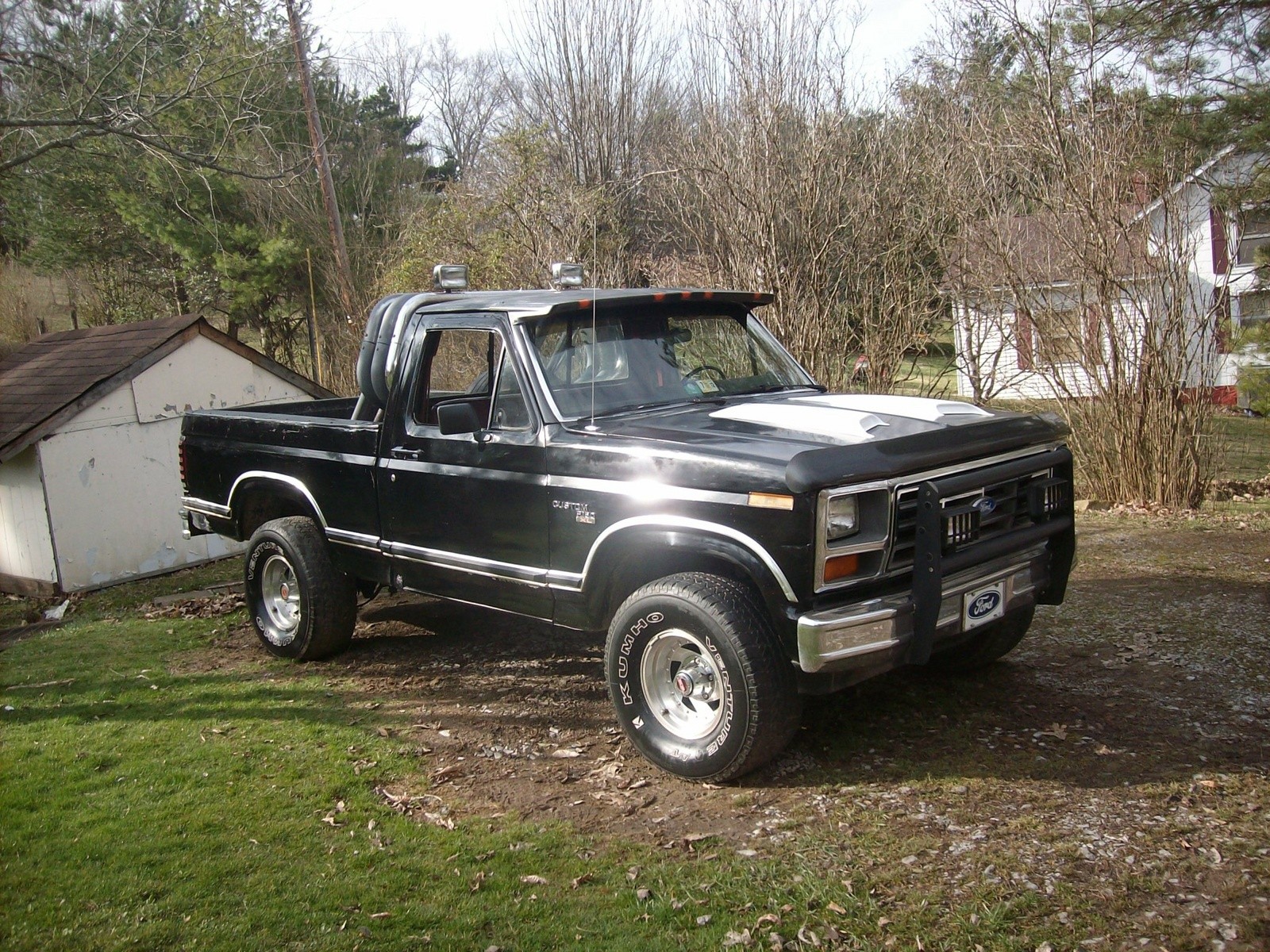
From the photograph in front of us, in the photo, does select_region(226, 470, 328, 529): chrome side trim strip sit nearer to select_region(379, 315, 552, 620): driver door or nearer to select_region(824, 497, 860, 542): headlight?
select_region(379, 315, 552, 620): driver door

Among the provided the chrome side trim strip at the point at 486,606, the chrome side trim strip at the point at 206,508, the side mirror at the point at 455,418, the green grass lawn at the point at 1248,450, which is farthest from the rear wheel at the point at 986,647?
the green grass lawn at the point at 1248,450

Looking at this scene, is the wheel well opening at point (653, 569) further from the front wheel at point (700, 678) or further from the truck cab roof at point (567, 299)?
the truck cab roof at point (567, 299)

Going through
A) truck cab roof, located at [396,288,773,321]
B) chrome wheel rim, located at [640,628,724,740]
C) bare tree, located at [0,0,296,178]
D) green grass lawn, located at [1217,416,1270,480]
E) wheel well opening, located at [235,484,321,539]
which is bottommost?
green grass lawn, located at [1217,416,1270,480]

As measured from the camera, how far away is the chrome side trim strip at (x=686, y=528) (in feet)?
13.3

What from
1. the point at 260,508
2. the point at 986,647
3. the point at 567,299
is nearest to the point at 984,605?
the point at 986,647

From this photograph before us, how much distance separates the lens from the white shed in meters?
10.9

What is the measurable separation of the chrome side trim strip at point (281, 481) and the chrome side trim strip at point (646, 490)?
2.09 m

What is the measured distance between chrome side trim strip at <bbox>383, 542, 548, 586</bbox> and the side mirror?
69 centimetres

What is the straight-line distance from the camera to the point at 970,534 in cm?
448

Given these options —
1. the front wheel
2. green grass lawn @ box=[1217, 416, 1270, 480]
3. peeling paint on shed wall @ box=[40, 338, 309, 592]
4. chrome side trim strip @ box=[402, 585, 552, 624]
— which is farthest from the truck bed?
green grass lawn @ box=[1217, 416, 1270, 480]

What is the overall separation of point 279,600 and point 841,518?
13.9 ft

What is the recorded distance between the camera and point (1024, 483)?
478cm

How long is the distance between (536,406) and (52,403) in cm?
803

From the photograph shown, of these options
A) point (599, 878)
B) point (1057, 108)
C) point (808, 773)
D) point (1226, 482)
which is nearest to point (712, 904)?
point (599, 878)
